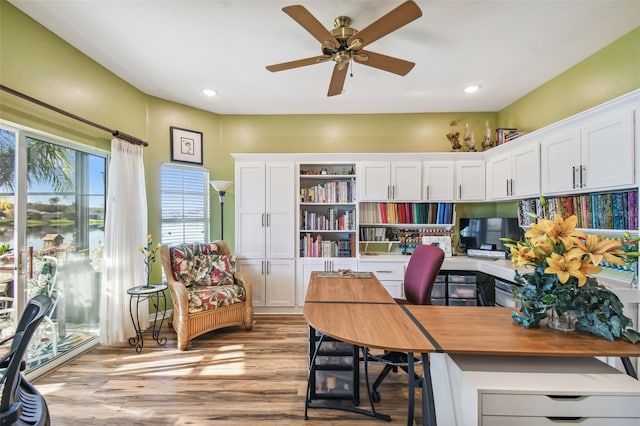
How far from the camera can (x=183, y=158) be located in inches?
146

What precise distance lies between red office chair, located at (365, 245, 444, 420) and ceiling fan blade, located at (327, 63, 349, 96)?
1594mm

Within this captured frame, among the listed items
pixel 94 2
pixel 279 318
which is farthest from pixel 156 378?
pixel 94 2

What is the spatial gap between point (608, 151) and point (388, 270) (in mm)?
2248

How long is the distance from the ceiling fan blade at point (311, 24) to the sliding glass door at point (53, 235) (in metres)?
2.29

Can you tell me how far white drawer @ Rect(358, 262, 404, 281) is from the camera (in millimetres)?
3430

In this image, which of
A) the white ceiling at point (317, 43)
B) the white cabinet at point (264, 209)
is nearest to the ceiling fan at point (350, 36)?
the white ceiling at point (317, 43)

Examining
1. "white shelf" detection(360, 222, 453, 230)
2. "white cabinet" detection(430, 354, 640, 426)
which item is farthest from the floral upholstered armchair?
"white cabinet" detection(430, 354, 640, 426)

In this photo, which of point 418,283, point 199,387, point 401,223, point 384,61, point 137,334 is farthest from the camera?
point 401,223

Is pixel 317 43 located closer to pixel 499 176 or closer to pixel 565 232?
pixel 565 232

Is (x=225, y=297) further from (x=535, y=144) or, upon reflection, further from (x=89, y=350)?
(x=535, y=144)

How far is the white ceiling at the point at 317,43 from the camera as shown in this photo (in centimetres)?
193

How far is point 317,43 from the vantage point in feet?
7.63

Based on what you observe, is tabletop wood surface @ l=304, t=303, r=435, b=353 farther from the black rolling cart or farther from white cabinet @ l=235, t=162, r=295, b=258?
white cabinet @ l=235, t=162, r=295, b=258

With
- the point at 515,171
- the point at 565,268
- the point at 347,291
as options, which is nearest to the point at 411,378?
the point at 347,291
